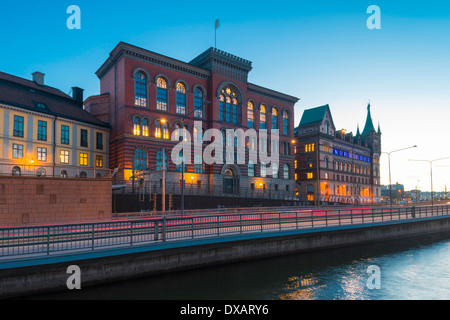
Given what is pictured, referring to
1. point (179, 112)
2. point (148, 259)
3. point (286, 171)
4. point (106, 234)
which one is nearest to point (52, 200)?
point (106, 234)

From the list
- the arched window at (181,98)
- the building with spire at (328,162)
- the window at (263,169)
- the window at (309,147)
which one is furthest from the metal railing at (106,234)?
the window at (309,147)

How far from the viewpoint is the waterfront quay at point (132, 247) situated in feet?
41.1

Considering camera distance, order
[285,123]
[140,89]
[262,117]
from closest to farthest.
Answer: [140,89] → [262,117] → [285,123]

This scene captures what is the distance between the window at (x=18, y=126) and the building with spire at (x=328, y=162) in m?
55.2

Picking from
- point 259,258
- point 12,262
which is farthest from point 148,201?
point 12,262

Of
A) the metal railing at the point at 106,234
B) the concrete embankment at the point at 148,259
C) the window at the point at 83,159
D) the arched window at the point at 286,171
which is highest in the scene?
the window at the point at 83,159

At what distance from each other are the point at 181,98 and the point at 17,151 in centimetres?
2301

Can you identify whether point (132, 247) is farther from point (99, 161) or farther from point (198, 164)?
point (198, 164)

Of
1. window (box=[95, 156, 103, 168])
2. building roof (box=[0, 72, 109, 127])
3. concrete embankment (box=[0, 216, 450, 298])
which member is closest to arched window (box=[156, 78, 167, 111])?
building roof (box=[0, 72, 109, 127])

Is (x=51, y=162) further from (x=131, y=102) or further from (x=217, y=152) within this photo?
(x=217, y=152)

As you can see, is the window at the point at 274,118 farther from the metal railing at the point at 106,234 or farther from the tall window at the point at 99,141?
the metal railing at the point at 106,234

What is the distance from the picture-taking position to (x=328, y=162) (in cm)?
7544

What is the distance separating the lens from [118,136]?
136 feet

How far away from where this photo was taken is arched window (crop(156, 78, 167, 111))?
145 feet
